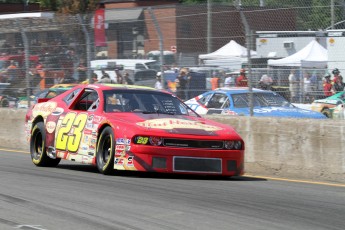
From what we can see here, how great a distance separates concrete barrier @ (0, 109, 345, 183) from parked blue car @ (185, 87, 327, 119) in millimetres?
1115

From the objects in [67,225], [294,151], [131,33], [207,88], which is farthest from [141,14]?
[67,225]

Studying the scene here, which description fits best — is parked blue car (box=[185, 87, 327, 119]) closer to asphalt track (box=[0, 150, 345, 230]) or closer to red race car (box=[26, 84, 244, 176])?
red race car (box=[26, 84, 244, 176])

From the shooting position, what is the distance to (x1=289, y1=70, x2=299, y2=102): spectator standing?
13.5m

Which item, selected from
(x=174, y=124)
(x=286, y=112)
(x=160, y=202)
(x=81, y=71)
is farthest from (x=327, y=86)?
(x=81, y=71)

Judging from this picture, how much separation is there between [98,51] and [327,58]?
18.5ft

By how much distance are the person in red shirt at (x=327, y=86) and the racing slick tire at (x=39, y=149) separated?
414 centimetres

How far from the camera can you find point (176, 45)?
52.3 feet

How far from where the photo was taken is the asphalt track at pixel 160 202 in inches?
300

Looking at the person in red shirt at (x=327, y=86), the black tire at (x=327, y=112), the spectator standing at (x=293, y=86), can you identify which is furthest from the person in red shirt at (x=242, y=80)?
the person in red shirt at (x=327, y=86)

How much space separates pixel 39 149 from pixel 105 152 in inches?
79.4

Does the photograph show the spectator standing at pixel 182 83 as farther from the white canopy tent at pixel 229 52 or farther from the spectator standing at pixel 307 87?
the spectator standing at pixel 307 87

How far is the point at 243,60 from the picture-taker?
46.9 feet

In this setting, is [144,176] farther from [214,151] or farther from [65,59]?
[65,59]

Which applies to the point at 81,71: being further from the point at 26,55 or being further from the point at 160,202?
the point at 160,202
